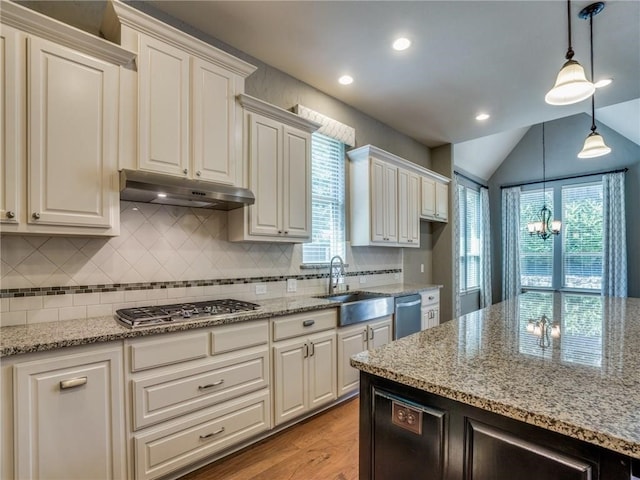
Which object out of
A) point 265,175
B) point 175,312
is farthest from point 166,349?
point 265,175

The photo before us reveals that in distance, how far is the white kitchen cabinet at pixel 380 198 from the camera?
3.73 meters

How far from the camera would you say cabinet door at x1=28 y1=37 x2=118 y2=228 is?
65.6 inches

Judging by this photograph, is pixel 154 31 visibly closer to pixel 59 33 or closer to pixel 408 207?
pixel 59 33

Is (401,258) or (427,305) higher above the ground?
(401,258)

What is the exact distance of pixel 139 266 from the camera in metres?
2.24

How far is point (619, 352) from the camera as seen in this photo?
1299 mm

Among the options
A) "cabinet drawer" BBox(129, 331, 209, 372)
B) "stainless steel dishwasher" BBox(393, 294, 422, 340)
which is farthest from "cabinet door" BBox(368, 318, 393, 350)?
"cabinet drawer" BBox(129, 331, 209, 372)

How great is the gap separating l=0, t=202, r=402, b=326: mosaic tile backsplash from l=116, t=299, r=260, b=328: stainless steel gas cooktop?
0.12 meters

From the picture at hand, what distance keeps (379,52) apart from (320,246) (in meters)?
1.87

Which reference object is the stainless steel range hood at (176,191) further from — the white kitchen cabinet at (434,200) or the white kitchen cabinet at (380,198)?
the white kitchen cabinet at (434,200)

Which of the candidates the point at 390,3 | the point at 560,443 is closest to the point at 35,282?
the point at 560,443

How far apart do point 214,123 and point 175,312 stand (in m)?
1.30

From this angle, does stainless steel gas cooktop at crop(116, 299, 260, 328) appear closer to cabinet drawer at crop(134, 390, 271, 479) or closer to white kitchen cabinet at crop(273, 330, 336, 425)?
white kitchen cabinet at crop(273, 330, 336, 425)

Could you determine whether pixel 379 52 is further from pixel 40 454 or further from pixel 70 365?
pixel 40 454
